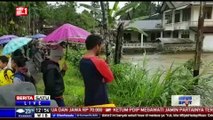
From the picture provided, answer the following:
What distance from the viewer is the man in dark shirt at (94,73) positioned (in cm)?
221

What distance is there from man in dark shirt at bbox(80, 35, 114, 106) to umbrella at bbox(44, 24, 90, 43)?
0.32m

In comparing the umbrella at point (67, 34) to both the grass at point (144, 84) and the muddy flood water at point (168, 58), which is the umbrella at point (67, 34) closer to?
the grass at point (144, 84)

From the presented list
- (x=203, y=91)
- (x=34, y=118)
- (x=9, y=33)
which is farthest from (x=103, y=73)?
(x=9, y=33)

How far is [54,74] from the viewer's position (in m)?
2.87

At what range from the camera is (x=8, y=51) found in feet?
13.6

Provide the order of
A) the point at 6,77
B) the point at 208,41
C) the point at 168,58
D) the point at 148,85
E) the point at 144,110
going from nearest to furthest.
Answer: the point at 144,110
the point at 208,41
the point at 168,58
the point at 6,77
the point at 148,85

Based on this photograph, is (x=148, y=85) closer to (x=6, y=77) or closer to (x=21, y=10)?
(x=6, y=77)

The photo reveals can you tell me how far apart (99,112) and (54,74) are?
131 centimetres

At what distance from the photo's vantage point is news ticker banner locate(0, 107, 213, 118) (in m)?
1.61

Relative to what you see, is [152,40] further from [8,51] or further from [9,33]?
[9,33]

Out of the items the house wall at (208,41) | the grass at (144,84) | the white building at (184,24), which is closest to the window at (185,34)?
the white building at (184,24)

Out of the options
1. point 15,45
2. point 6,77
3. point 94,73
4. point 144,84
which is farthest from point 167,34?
point 15,45

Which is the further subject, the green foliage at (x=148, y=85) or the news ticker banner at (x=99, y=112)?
the green foliage at (x=148, y=85)

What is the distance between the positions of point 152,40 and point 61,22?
727 mm
